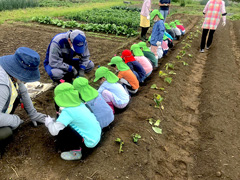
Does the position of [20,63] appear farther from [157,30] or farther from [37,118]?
[157,30]

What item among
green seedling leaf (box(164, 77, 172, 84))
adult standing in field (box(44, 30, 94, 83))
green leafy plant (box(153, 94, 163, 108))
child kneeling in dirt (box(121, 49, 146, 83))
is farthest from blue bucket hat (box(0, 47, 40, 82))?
green seedling leaf (box(164, 77, 172, 84))

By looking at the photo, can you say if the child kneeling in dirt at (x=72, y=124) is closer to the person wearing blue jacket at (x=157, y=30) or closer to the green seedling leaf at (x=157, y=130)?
the green seedling leaf at (x=157, y=130)

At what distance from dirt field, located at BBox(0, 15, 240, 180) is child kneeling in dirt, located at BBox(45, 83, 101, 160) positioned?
0.74ft

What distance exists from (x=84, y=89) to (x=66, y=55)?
188 cm

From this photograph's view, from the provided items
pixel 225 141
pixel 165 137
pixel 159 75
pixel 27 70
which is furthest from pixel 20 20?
pixel 225 141

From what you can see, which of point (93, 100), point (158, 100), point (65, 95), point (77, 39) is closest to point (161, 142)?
point (158, 100)

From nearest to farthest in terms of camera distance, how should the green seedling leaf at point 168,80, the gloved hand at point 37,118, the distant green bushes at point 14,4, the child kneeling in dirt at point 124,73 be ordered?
the gloved hand at point 37,118 < the child kneeling in dirt at point 124,73 < the green seedling leaf at point 168,80 < the distant green bushes at point 14,4

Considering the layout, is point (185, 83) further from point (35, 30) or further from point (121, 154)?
point (35, 30)

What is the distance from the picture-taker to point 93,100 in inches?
114

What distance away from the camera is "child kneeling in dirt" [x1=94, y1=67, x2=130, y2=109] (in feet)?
11.4

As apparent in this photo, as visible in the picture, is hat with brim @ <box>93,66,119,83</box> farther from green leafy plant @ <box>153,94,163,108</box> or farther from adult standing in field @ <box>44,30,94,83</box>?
green leafy plant @ <box>153,94,163,108</box>

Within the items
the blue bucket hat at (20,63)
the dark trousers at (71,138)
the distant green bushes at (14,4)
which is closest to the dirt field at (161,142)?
the dark trousers at (71,138)

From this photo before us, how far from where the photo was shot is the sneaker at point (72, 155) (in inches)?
111

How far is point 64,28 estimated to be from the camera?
416 inches
